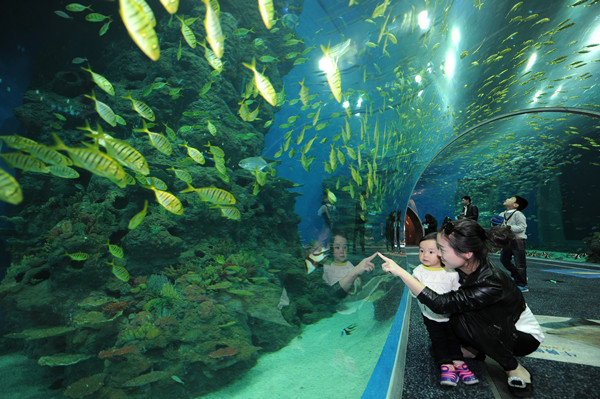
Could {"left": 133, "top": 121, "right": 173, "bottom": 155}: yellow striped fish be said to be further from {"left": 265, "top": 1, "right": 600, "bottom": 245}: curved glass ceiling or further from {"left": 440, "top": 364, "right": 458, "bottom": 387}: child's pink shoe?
{"left": 440, "top": 364, "right": 458, "bottom": 387}: child's pink shoe

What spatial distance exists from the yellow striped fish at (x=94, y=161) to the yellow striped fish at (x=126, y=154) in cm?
15

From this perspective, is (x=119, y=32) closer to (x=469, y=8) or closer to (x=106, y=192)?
(x=106, y=192)

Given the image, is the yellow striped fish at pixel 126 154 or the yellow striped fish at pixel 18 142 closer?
the yellow striped fish at pixel 18 142

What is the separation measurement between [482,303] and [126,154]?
2692mm

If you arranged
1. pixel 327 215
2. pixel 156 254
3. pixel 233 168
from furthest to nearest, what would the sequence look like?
pixel 233 168 < pixel 156 254 < pixel 327 215

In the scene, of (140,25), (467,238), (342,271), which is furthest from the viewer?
(342,271)

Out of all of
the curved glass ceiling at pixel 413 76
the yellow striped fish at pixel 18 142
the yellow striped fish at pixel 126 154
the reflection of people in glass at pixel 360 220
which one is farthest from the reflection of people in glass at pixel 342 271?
the yellow striped fish at pixel 18 142

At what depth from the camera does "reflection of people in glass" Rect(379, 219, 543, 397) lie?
1357mm

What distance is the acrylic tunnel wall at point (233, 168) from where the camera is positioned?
2.01 m

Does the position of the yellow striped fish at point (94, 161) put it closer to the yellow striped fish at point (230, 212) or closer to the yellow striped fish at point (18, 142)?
the yellow striped fish at point (18, 142)

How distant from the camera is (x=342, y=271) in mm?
2994

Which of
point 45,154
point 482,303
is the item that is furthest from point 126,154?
point 482,303

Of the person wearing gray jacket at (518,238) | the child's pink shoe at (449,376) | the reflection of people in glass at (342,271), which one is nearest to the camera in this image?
the child's pink shoe at (449,376)

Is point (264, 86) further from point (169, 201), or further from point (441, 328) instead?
point (441, 328)
